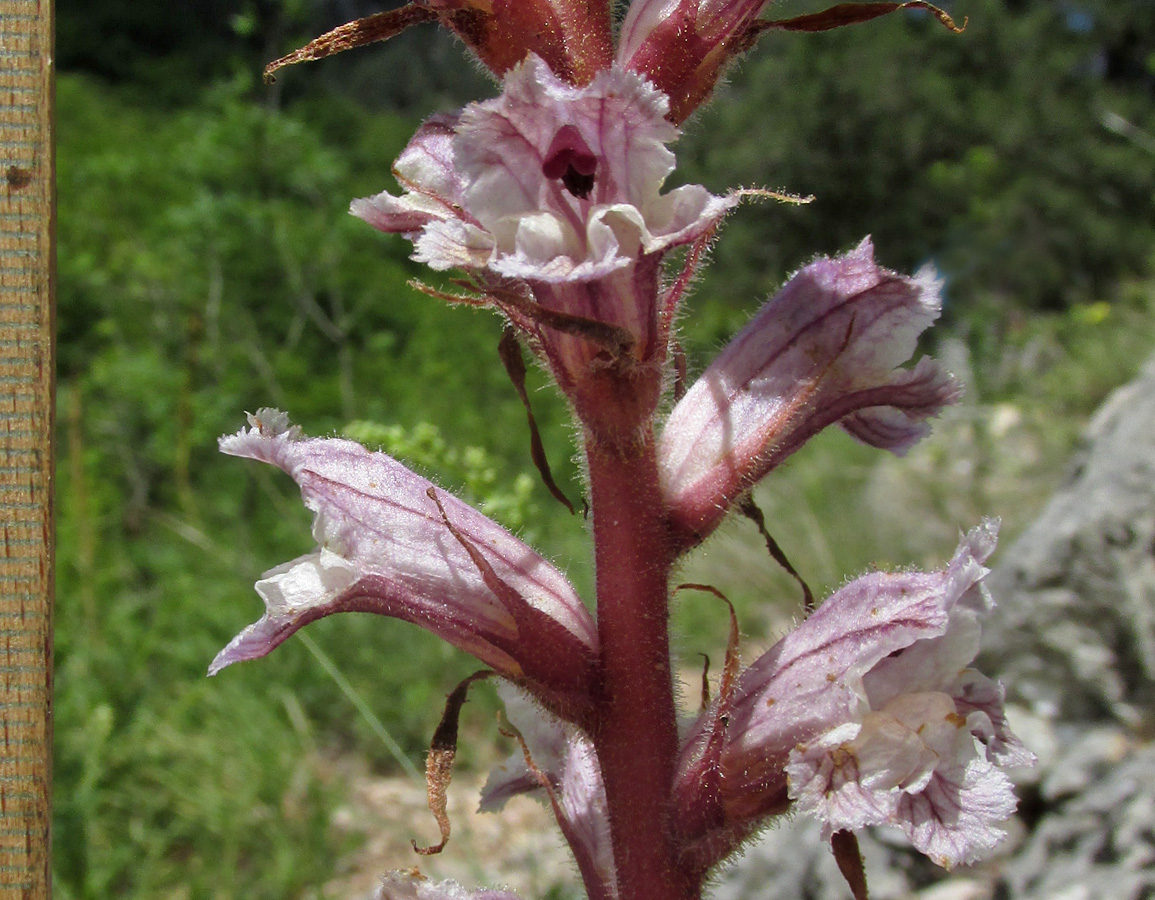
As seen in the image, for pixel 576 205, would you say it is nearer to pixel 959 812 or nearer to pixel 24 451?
pixel 24 451

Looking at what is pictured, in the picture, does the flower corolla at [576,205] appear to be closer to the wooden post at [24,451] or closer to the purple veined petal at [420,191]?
the purple veined petal at [420,191]

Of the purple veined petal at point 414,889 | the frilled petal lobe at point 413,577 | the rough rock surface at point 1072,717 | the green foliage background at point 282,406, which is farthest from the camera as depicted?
the green foliage background at point 282,406

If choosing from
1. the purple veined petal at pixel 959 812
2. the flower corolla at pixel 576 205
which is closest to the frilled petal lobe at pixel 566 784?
the purple veined petal at pixel 959 812

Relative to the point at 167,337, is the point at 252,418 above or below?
below

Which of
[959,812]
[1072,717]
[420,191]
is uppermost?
[420,191]

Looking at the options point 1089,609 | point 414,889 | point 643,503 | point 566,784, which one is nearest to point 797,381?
point 643,503

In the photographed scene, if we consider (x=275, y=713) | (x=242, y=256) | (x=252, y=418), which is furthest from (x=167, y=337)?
(x=252, y=418)

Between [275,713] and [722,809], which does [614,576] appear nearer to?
[722,809]
